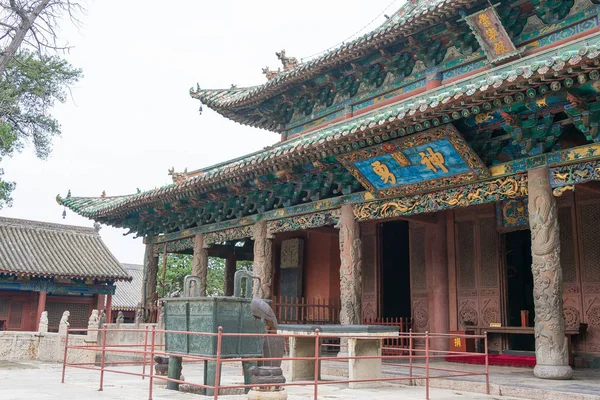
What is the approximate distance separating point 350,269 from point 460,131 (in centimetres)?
337

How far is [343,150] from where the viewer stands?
9.51 m

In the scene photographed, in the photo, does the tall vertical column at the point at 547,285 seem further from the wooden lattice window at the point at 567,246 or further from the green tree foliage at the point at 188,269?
the green tree foliage at the point at 188,269

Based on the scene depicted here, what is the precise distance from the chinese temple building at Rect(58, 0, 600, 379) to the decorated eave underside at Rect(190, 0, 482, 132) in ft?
0.16

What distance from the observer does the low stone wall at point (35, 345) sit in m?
13.8

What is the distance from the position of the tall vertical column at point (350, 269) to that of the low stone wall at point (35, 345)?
22.6 feet

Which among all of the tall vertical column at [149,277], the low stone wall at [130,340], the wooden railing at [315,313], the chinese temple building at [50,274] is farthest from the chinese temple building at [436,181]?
the chinese temple building at [50,274]

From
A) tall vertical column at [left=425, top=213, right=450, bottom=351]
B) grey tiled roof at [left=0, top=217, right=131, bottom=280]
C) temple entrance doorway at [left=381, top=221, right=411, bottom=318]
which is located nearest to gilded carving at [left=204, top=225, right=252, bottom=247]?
temple entrance doorway at [left=381, top=221, right=411, bottom=318]

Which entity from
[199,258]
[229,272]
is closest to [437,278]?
[199,258]

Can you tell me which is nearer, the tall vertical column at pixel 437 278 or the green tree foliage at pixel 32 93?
the tall vertical column at pixel 437 278

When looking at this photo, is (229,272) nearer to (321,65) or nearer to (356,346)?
(321,65)

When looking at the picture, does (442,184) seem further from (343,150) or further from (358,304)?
(358,304)

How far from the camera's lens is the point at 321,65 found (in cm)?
1218

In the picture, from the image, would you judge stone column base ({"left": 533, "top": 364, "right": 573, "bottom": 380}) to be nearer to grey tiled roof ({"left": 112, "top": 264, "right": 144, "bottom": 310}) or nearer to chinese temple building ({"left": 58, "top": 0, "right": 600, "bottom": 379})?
chinese temple building ({"left": 58, "top": 0, "right": 600, "bottom": 379})

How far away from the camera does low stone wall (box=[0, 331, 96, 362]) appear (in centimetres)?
1378
